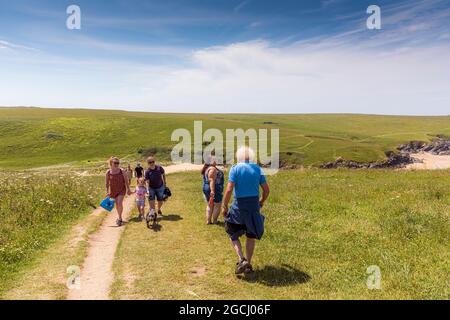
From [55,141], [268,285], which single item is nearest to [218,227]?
[268,285]

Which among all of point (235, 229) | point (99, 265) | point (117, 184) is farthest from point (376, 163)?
point (99, 265)

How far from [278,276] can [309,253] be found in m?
2.20

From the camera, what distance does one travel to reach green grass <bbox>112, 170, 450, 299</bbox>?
10.1 metres

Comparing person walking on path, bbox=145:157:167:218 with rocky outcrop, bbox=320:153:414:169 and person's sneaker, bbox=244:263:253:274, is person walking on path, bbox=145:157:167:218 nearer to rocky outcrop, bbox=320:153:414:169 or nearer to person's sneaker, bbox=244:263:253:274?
person's sneaker, bbox=244:263:253:274

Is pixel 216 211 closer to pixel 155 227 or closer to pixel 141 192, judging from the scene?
pixel 155 227

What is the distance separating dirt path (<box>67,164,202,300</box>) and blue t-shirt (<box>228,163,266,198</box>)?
14.1ft

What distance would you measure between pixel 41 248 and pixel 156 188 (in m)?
5.92

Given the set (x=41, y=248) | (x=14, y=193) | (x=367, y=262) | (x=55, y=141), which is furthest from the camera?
(x=55, y=141)

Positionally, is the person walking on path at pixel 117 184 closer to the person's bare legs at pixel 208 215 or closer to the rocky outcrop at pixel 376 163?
the person's bare legs at pixel 208 215

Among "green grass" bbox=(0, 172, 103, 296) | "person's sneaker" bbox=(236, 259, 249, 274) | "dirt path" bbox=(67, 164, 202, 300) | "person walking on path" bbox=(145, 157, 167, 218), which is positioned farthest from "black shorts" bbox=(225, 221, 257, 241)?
"person walking on path" bbox=(145, 157, 167, 218)

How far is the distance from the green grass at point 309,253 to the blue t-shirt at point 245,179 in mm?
2326

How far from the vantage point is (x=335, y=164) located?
89312 millimetres

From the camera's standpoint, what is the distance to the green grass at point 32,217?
43.1 ft
